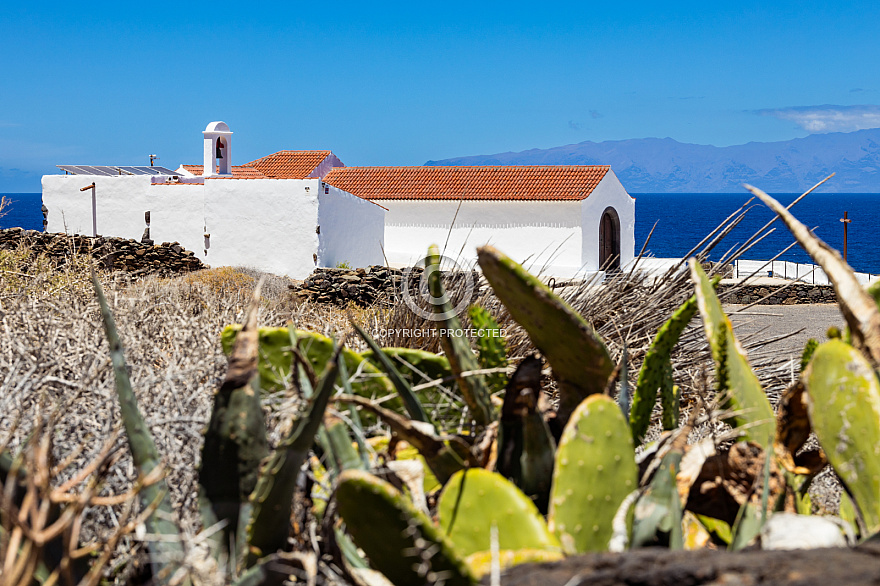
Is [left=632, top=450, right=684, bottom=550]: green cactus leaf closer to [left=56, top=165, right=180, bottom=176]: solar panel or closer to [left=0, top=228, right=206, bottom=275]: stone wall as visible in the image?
[left=0, top=228, right=206, bottom=275]: stone wall

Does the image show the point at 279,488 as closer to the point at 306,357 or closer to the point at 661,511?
the point at 661,511

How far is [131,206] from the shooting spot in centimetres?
1938

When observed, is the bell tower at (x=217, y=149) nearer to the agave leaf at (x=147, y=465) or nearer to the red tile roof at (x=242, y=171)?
the red tile roof at (x=242, y=171)

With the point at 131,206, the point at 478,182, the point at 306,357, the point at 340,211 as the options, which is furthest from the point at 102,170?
the point at 306,357

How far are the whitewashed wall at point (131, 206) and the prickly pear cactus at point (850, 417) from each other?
18.7m

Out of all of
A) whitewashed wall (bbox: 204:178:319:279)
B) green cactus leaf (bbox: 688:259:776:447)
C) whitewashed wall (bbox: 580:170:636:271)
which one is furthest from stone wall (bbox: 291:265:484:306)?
green cactus leaf (bbox: 688:259:776:447)

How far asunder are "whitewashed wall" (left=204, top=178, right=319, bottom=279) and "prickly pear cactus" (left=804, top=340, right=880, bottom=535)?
16.8m

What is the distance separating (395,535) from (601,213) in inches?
842

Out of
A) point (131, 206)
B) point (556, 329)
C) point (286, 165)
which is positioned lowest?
point (556, 329)

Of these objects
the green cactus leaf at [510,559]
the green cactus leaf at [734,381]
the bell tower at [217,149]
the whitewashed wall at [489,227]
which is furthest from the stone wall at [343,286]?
the green cactus leaf at [510,559]

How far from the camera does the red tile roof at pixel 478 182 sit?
21750 millimetres

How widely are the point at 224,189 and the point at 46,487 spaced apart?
18.5 m

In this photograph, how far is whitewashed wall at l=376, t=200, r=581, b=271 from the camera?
21.1 metres

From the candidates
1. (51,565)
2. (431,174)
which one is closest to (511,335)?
(51,565)
